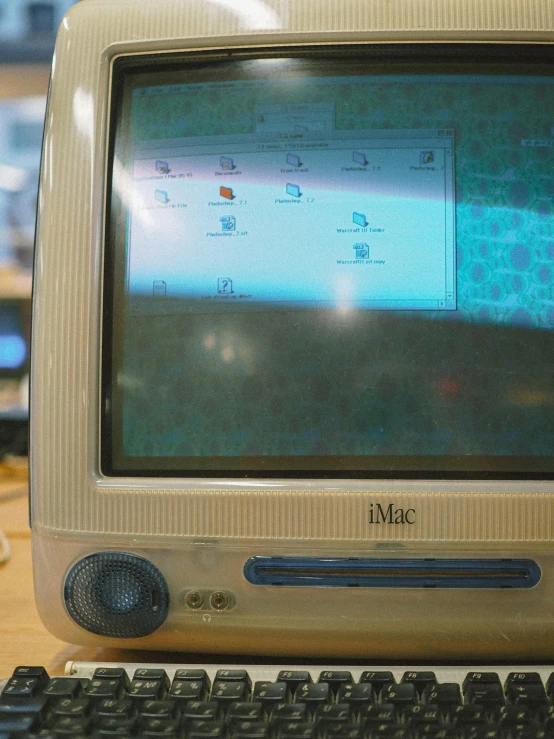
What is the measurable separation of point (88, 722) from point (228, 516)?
171 millimetres

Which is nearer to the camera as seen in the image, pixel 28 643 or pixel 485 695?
Result: pixel 485 695

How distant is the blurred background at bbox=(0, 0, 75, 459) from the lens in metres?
1.58

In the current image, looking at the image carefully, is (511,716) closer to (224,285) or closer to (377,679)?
(377,679)

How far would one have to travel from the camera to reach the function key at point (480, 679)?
409mm

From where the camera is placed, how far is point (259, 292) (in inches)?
20.7

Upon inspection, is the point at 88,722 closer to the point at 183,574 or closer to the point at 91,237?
the point at 183,574

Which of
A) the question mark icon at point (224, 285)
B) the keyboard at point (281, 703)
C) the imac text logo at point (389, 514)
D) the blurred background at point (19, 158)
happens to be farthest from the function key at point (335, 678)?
the blurred background at point (19, 158)

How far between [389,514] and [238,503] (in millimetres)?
112

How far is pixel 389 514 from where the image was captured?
0.50 metres

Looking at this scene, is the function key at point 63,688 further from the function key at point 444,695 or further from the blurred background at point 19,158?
the blurred background at point 19,158

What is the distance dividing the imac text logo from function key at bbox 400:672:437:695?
0.11 meters

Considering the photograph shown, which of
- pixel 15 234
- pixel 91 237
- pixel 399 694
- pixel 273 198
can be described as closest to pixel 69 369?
pixel 91 237

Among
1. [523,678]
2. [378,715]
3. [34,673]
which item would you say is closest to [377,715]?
[378,715]

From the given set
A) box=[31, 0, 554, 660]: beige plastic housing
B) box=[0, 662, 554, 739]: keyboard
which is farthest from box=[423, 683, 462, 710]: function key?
box=[31, 0, 554, 660]: beige plastic housing
